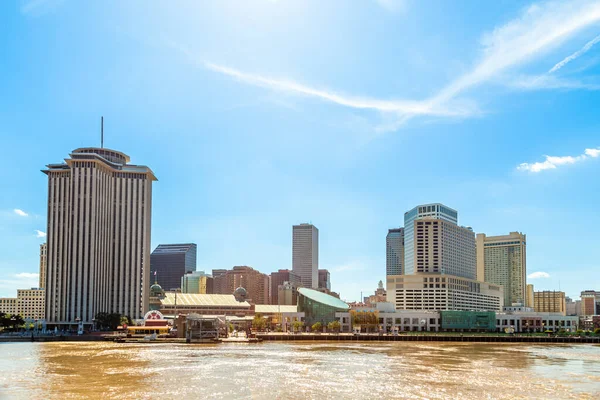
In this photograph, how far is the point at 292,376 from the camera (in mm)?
79625

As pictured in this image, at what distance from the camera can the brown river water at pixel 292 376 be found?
6550cm

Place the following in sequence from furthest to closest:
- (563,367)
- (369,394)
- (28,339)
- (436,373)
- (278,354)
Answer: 1. (28,339)
2. (278,354)
3. (563,367)
4. (436,373)
5. (369,394)

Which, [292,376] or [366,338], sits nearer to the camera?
[292,376]

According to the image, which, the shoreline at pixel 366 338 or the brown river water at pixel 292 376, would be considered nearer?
the brown river water at pixel 292 376

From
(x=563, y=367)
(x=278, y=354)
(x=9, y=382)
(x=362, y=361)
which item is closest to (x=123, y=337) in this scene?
(x=278, y=354)

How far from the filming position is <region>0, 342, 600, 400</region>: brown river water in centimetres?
6550

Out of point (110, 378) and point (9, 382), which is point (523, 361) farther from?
point (9, 382)

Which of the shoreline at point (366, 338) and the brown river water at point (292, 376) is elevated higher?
the brown river water at point (292, 376)

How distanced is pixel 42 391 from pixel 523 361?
245 feet

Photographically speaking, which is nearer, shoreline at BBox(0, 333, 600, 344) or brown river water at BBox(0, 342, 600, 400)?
brown river water at BBox(0, 342, 600, 400)

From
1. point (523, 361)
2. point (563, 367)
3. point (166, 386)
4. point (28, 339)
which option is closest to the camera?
point (166, 386)

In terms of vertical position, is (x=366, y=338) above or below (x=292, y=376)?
below

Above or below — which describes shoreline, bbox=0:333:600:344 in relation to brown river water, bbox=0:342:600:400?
below

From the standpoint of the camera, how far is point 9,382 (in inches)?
2874
